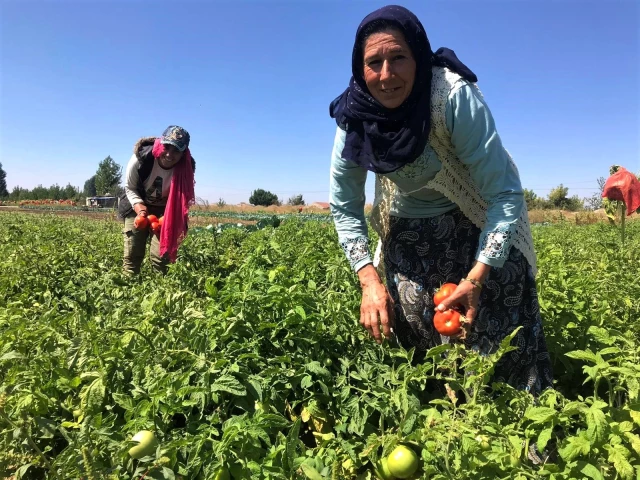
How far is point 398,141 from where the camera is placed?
185 cm

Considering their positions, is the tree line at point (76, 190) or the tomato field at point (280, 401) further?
the tree line at point (76, 190)

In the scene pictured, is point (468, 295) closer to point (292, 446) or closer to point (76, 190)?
point (292, 446)

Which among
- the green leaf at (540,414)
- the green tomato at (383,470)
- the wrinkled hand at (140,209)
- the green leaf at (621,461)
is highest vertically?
the wrinkled hand at (140,209)

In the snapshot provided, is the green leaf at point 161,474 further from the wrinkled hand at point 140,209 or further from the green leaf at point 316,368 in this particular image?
the wrinkled hand at point 140,209

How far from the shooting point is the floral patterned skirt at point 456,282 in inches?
79.4

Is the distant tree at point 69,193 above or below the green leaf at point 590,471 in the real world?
above

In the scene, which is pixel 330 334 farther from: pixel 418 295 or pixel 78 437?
pixel 78 437

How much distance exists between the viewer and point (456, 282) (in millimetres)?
2199

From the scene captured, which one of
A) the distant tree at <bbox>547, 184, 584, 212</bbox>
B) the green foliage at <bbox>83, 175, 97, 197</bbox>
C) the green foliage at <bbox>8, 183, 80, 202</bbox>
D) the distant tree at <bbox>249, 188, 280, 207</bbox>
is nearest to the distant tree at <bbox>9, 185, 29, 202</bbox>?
the green foliage at <bbox>8, 183, 80, 202</bbox>

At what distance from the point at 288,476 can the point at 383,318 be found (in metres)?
0.74

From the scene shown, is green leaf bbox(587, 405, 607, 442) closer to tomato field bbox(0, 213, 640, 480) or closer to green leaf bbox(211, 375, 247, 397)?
tomato field bbox(0, 213, 640, 480)

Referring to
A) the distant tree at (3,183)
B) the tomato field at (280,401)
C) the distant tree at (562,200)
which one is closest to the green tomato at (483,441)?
the tomato field at (280,401)

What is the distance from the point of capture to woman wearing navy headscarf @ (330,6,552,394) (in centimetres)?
177

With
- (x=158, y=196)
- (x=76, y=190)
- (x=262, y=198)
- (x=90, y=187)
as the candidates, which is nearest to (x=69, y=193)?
(x=76, y=190)
